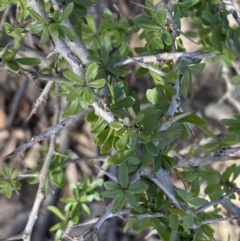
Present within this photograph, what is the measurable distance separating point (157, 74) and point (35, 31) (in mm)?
237

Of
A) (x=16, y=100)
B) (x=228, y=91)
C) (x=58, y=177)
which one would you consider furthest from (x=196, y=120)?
(x=16, y=100)

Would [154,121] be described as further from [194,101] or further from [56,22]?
[194,101]

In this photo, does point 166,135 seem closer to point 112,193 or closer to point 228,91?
point 112,193

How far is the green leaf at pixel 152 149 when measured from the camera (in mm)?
676

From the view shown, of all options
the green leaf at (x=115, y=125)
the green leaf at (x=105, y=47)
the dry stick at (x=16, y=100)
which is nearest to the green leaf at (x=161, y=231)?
the green leaf at (x=115, y=125)

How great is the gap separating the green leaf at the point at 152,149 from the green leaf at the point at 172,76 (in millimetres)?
113

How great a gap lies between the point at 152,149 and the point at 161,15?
0.25 meters

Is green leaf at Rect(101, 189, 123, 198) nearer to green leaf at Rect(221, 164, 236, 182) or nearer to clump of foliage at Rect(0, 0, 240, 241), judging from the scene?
clump of foliage at Rect(0, 0, 240, 241)

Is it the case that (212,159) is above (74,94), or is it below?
below

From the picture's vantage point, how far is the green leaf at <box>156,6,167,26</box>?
730mm

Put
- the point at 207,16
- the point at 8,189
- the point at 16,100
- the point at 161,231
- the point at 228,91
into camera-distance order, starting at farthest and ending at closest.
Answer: the point at 16,100
the point at 228,91
the point at 8,189
the point at 207,16
the point at 161,231

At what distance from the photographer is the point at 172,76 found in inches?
26.5

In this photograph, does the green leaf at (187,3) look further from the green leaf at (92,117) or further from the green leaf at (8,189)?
the green leaf at (8,189)

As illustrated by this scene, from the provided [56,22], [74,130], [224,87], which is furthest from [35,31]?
[224,87]
